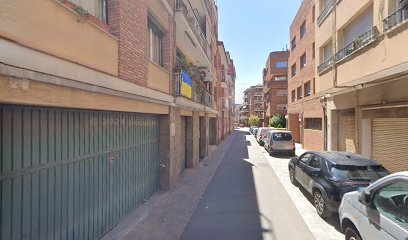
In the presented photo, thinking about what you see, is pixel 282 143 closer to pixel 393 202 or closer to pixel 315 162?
pixel 315 162

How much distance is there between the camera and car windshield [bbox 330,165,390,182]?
5.80 meters

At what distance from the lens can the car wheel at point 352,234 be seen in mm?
3944

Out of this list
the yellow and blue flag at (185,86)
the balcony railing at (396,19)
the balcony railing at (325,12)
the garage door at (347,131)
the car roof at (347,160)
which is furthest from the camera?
the balcony railing at (325,12)

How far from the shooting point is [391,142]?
8.64 m

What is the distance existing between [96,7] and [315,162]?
21.9 ft

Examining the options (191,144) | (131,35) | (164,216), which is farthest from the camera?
(191,144)

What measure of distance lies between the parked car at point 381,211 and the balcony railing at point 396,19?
5220mm

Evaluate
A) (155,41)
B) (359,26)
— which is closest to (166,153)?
(155,41)

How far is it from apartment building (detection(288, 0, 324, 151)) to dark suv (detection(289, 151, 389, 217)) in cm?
993

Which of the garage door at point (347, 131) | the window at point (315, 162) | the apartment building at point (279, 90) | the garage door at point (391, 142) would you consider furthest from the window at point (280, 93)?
the window at point (315, 162)

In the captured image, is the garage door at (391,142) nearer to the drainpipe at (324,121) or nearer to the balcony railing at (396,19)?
the balcony railing at (396,19)

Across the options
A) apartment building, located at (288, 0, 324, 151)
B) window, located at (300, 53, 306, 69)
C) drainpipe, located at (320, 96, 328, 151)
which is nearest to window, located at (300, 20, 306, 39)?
apartment building, located at (288, 0, 324, 151)

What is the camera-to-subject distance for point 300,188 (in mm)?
8672

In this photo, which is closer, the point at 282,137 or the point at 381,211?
the point at 381,211
